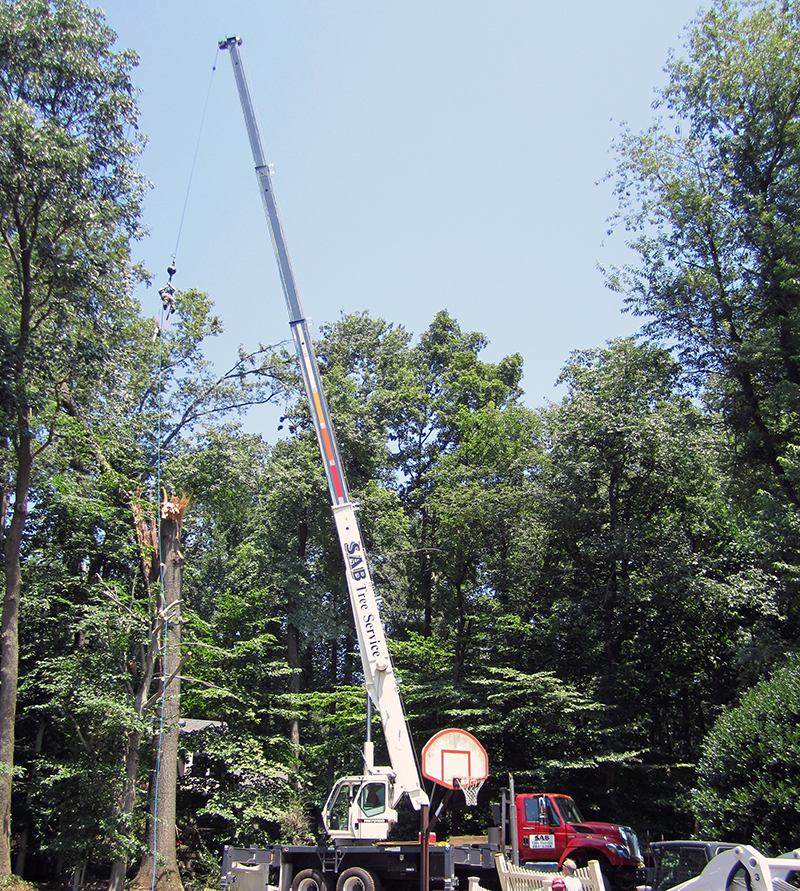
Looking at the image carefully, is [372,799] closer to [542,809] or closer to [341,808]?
[341,808]

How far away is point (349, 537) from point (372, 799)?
474cm

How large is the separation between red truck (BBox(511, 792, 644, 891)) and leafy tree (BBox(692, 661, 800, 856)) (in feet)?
17.0

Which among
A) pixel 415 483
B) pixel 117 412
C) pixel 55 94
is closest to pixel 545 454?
pixel 415 483

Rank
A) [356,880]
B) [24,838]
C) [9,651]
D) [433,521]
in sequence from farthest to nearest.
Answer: [433,521] < [24,838] < [9,651] < [356,880]

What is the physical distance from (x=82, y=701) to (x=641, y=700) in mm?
16729

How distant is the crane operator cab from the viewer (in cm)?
1368

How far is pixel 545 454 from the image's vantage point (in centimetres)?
A: 2689

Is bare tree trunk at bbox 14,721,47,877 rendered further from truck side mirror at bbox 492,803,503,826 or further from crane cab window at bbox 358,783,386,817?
truck side mirror at bbox 492,803,503,826

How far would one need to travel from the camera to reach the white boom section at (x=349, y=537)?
13.6 m

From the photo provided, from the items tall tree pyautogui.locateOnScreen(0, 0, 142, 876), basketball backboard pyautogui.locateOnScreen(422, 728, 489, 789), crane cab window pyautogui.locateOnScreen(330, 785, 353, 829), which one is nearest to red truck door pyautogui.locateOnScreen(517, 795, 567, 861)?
crane cab window pyautogui.locateOnScreen(330, 785, 353, 829)

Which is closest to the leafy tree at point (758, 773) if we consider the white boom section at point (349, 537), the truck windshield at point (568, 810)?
the white boom section at point (349, 537)

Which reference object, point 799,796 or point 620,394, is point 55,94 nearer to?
point 620,394

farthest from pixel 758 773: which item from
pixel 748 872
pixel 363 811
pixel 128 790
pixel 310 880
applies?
pixel 128 790

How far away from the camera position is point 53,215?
18.3m
